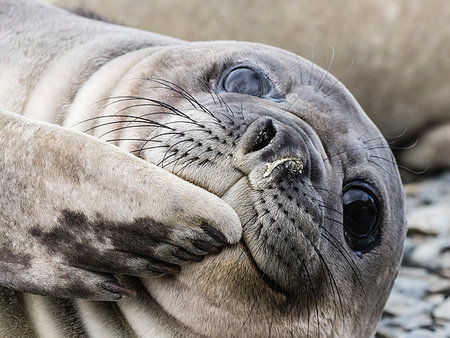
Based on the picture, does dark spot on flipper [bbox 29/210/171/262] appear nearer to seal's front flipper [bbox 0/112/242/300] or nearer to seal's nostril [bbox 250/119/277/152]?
seal's front flipper [bbox 0/112/242/300]

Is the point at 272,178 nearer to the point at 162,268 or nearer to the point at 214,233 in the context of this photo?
the point at 214,233

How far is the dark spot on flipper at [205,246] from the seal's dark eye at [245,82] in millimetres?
889

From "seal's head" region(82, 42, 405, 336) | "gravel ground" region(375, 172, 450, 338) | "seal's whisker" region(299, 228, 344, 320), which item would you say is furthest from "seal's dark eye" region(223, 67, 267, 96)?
"gravel ground" region(375, 172, 450, 338)

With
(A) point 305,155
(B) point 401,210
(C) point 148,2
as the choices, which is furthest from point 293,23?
(A) point 305,155

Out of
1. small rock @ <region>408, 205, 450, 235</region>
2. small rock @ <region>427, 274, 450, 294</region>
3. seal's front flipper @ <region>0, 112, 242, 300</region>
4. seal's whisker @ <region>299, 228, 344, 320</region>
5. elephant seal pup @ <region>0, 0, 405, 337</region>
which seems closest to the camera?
seal's front flipper @ <region>0, 112, 242, 300</region>

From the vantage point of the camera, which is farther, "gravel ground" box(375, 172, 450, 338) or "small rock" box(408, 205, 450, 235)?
"small rock" box(408, 205, 450, 235)

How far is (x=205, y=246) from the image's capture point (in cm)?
239

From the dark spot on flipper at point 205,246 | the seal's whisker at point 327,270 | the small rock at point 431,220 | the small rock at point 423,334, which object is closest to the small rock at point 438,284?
the small rock at point 423,334

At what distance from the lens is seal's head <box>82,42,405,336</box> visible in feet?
8.13

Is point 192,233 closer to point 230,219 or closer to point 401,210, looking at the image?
point 230,219

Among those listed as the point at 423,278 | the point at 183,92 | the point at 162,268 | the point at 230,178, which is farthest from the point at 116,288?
the point at 423,278

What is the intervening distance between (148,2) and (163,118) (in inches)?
157

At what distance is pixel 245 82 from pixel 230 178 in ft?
2.61

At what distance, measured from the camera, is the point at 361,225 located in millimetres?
2994
